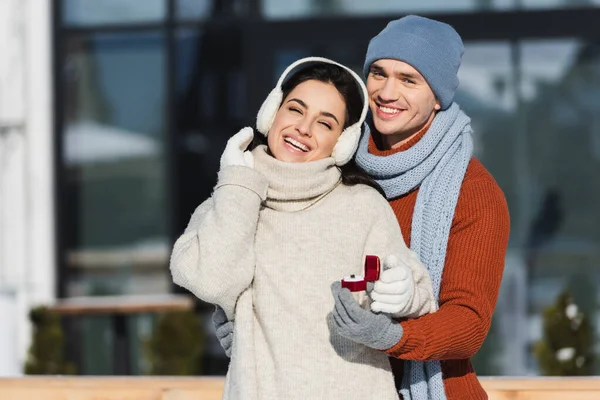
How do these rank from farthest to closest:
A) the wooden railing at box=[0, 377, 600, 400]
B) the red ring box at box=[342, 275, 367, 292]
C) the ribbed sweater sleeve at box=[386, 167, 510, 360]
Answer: the wooden railing at box=[0, 377, 600, 400] < the ribbed sweater sleeve at box=[386, 167, 510, 360] < the red ring box at box=[342, 275, 367, 292]

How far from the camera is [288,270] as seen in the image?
2324 mm

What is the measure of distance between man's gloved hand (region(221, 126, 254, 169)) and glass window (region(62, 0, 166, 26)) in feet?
16.2

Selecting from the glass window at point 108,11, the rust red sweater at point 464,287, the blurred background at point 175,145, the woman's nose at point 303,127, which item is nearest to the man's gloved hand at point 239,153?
the woman's nose at point 303,127

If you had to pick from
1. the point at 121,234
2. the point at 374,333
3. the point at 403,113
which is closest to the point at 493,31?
the point at 121,234

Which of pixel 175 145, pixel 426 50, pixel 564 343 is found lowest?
pixel 564 343

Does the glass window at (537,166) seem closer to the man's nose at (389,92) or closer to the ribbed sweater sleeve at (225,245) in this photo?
the man's nose at (389,92)

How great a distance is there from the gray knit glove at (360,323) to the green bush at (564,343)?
4044 mm

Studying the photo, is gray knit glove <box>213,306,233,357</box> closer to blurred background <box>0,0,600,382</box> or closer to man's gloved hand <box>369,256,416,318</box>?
man's gloved hand <box>369,256,416,318</box>

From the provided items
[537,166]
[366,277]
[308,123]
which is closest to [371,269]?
[366,277]

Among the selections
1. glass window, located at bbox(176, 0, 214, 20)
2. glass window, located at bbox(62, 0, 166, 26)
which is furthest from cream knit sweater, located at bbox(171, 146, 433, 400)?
glass window, located at bbox(62, 0, 166, 26)

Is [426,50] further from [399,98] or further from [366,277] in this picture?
[366,277]

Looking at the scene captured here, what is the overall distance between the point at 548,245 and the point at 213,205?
186 inches

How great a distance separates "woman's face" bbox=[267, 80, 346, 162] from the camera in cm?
238

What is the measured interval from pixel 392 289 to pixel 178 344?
15.6ft
